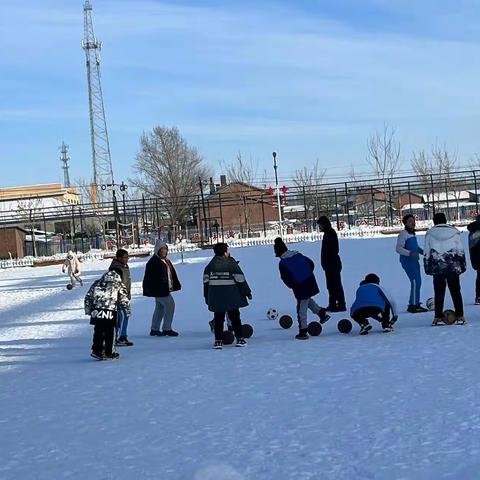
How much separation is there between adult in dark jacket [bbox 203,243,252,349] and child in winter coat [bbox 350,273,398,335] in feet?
5.33

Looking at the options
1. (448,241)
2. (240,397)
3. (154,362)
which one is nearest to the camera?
(240,397)

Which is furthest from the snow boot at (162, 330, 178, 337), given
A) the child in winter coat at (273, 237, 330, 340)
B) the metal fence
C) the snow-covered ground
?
the metal fence

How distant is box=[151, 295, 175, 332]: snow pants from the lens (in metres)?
13.4

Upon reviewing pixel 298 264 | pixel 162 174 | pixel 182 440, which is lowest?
pixel 182 440

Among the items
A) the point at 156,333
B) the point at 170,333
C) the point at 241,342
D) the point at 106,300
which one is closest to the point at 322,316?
the point at 241,342

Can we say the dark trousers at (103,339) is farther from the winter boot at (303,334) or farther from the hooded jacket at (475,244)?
the hooded jacket at (475,244)

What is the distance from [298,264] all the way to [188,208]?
58171 mm

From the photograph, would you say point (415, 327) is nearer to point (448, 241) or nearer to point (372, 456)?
point (448, 241)

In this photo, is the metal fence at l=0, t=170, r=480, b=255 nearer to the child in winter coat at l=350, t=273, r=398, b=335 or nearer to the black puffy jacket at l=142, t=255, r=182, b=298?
the black puffy jacket at l=142, t=255, r=182, b=298

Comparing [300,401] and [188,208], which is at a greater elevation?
[188,208]

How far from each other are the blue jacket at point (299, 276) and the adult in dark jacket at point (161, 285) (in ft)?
8.49

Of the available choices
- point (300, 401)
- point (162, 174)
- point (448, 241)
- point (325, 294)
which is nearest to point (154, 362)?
point (300, 401)

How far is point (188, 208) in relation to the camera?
227 ft

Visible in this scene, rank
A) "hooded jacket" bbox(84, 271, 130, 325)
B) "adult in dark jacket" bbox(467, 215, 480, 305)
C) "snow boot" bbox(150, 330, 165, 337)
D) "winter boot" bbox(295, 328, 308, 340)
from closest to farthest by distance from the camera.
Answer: "hooded jacket" bbox(84, 271, 130, 325) < "winter boot" bbox(295, 328, 308, 340) < "adult in dark jacket" bbox(467, 215, 480, 305) < "snow boot" bbox(150, 330, 165, 337)
